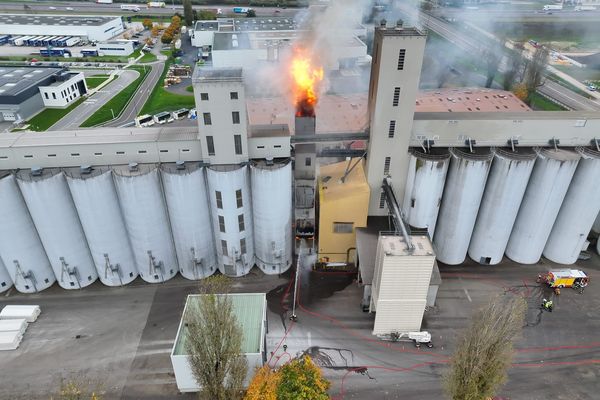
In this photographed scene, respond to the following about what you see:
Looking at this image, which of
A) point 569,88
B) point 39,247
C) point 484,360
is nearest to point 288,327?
point 484,360

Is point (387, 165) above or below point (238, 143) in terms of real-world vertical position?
below

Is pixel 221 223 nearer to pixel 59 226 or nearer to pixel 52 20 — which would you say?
pixel 59 226

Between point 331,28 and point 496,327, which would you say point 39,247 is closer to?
point 331,28

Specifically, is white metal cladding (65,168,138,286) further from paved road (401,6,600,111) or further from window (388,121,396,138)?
paved road (401,6,600,111)

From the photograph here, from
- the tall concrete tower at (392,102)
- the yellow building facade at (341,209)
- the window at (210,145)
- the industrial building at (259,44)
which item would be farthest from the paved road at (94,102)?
the tall concrete tower at (392,102)

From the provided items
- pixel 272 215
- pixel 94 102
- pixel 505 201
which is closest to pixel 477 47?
pixel 505 201

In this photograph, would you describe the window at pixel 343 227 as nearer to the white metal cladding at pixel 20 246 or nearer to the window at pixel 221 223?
the window at pixel 221 223
